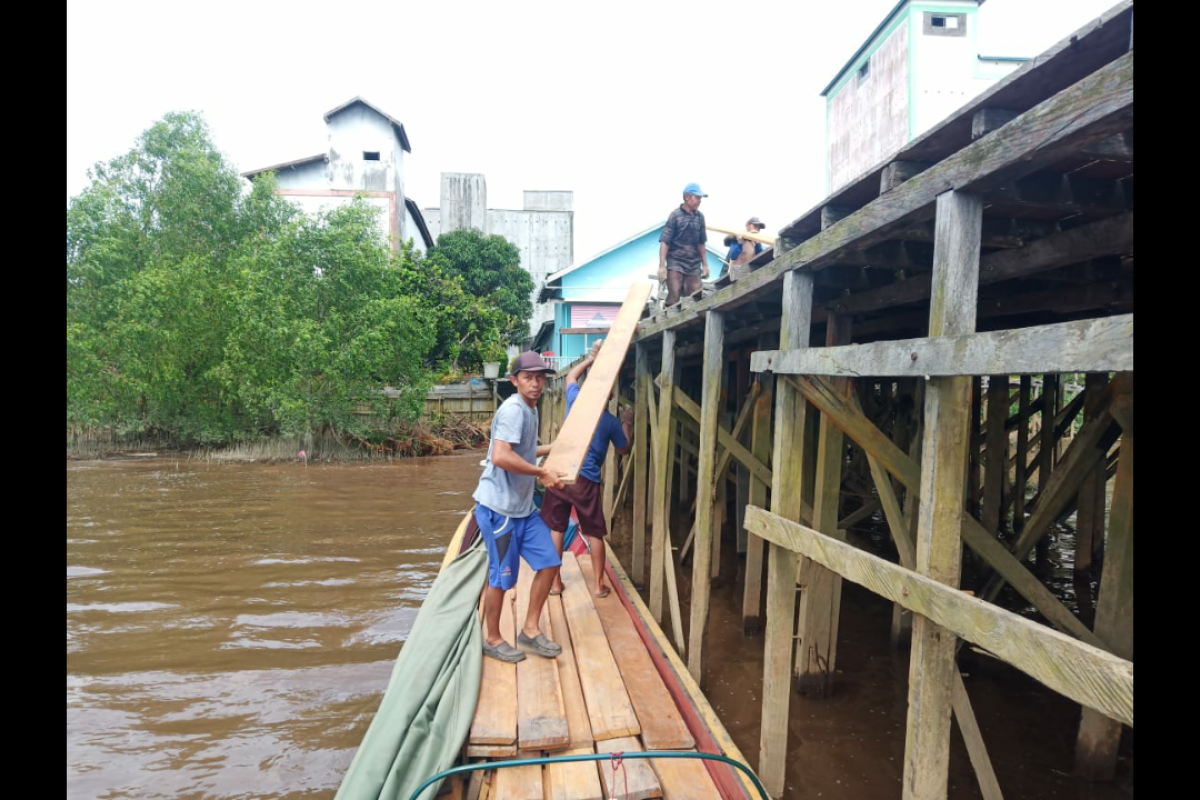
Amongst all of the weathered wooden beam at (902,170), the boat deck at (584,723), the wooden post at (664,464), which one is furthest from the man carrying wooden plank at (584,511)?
the weathered wooden beam at (902,170)

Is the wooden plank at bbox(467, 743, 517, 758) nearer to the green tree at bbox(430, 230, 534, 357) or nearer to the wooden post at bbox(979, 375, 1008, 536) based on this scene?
the wooden post at bbox(979, 375, 1008, 536)

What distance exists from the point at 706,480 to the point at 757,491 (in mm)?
A: 1842

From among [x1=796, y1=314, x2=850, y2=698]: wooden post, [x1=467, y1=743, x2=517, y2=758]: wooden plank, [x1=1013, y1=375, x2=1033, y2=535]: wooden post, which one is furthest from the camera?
[x1=1013, y1=375, x2=1033, y2=535]: wooden post

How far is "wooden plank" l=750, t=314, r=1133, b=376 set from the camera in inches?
71.1

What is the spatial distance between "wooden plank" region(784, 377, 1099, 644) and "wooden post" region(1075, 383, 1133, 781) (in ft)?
0.37

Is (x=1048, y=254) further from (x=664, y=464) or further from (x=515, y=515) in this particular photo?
(x=664, y=464)

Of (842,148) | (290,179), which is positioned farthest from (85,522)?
→ (842,148)

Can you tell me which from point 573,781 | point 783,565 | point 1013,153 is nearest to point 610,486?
point 783,565

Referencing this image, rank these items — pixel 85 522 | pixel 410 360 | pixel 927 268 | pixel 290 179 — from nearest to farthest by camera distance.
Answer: pixel 927 268, pixel 85 522, pixel 410 360, pixel 290 179

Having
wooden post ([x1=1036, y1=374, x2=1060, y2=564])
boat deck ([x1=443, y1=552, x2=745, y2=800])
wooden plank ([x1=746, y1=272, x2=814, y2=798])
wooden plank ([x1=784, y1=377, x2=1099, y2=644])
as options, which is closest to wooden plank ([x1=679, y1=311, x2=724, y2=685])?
boat deck ([x1=443, y1=552, x2=745, y2=800])
